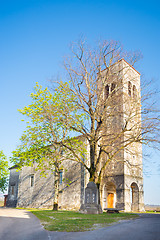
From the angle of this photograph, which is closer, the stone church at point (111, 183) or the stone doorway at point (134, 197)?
the stone church at point (111, 183)

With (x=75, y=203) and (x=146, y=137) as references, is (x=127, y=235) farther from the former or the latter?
(x=75, y=203)

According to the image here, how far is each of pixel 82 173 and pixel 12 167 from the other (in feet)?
61.4

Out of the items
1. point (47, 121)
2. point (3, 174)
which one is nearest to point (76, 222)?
point (47, 121)

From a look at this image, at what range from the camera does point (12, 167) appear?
129 feet

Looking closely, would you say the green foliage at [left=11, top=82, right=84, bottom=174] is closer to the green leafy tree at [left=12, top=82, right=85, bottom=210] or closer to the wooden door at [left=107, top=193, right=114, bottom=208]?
the green leafy tree at [left=12, top=82, right=85, bottom=210]

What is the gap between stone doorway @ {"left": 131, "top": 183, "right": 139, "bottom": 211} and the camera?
2554 cm

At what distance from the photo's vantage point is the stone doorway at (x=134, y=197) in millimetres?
25544

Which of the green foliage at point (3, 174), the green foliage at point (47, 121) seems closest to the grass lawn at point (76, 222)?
the green foliage at point (47, 121)

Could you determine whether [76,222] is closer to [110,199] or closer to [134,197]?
[134,197]

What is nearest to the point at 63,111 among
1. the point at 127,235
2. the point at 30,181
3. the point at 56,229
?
the point at 56,229

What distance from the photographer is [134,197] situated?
2633cm

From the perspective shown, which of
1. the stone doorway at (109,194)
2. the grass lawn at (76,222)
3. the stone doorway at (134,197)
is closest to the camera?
the grass lawn at (76,222)

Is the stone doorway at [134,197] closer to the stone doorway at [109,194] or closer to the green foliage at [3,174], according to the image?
the stone doorway at [109,194]

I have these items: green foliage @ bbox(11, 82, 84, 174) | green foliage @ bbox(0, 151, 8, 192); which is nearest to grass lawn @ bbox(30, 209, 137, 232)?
green foliage @ bbox(11, 82, 84, 174)
